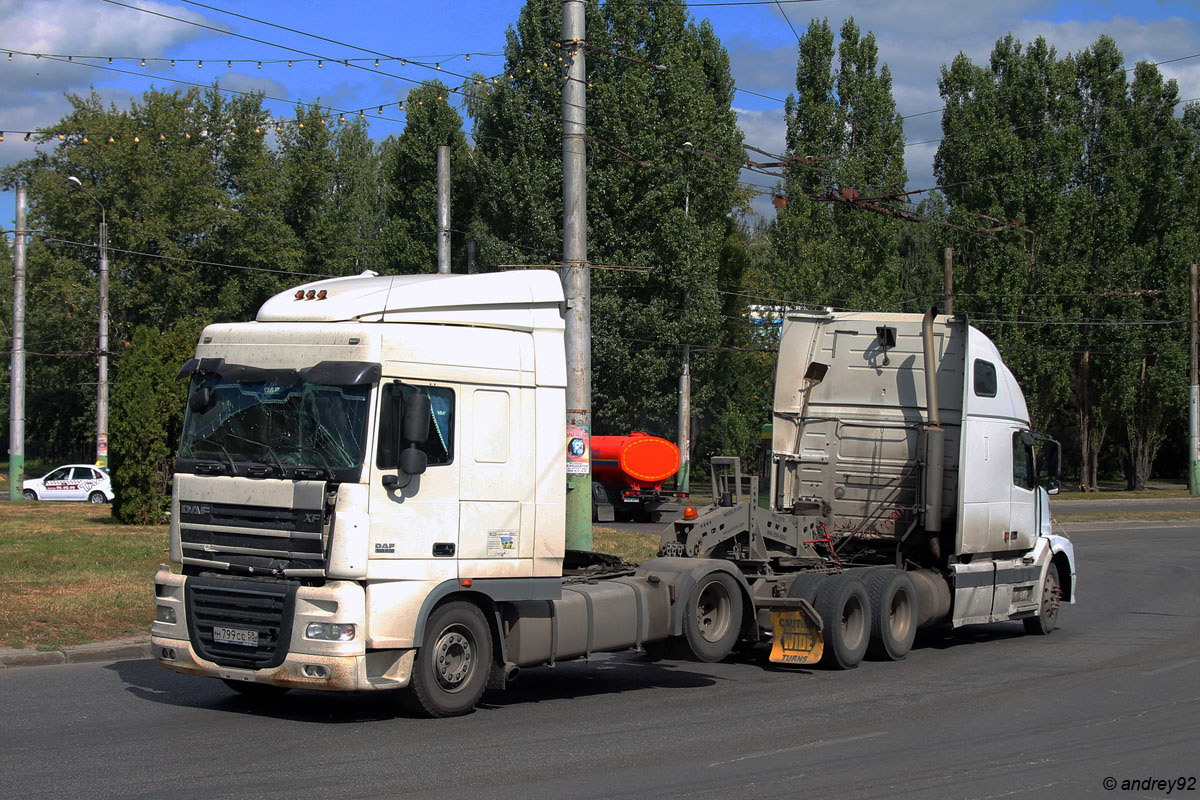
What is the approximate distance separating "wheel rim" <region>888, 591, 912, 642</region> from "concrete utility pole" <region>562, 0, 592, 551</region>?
3389 millimetres

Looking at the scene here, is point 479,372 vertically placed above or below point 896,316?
below

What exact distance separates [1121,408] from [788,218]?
16991 mm

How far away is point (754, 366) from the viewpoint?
176 feet

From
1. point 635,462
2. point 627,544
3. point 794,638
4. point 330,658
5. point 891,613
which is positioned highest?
point 635,462

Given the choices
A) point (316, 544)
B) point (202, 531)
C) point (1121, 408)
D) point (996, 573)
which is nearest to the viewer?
point (316, 544)

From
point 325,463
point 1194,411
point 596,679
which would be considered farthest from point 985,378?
point 1194,411

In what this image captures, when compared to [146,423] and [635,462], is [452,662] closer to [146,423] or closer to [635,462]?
[146,423]

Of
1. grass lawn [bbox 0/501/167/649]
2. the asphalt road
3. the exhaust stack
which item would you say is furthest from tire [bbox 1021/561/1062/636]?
grass lawn [bbox 0/501/167/649]

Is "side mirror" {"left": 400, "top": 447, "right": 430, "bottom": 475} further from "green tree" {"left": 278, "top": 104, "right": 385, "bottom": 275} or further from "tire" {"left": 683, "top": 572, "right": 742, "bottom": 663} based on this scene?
"green tree" {"left": 278, "top": 104, "right": 385, "bottom": 275}

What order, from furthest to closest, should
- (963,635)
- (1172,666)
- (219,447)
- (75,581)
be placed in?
(75,581), (963,635), (1172,666), (219,447)

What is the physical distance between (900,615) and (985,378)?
2.97m

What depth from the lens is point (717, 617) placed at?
11.1 m

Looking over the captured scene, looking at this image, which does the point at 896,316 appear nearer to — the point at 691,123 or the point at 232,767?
the point at 232,767

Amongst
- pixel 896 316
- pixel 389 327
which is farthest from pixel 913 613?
pixel 389 327
